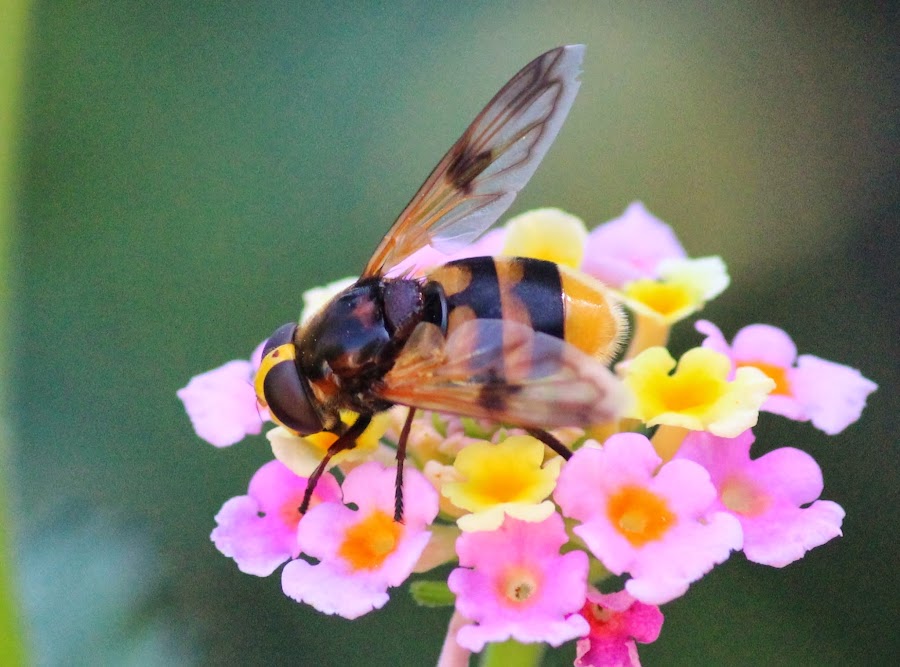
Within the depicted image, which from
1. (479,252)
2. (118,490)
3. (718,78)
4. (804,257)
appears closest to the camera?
(479,252)

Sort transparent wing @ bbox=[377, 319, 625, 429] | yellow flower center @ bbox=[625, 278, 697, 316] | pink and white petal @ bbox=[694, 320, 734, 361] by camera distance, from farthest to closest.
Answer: yellow flower center @ bbox=[625, 278, 697, 316] → pink and white petal @ bbox=[694, 320, 734, 361] → transparent wing @ bbox=[377, 319, 625, 429]

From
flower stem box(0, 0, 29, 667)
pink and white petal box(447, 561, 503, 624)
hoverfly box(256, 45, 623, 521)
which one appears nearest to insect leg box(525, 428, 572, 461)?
hoverfly box(256, 45, 623, 521)

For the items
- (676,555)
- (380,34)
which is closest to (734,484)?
(676,555)

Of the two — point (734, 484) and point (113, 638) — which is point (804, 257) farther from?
point (113, 638)

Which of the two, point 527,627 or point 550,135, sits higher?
point 550,135

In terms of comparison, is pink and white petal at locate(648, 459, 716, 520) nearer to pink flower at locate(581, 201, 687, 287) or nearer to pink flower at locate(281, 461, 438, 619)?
pink flower at locate(281, 461, 438, 619)

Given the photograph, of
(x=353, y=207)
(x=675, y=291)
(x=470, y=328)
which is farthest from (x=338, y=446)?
(x=353, y=207)
